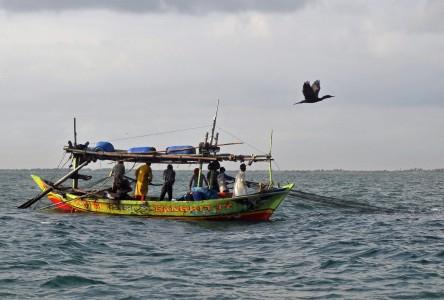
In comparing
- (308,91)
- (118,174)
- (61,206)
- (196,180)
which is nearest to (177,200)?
(196,180)

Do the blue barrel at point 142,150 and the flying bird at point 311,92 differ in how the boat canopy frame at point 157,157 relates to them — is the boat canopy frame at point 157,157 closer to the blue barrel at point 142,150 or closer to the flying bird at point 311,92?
the blue barrel at point 142,150

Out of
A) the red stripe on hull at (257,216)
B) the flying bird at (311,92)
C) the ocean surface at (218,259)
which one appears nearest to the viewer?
the ocean surface at (218,259)

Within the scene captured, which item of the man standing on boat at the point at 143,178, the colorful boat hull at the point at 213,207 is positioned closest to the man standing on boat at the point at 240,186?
the colorful boat hull at the point at 213,207

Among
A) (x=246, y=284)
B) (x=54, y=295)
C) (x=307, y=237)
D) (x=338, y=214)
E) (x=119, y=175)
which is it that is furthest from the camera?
(x=338, y=214)

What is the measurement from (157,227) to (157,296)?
386 inches

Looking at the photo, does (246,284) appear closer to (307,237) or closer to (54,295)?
(54,295)

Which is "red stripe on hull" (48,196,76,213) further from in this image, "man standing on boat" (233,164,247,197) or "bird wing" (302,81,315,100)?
"bird wing" (302,81,315,100)

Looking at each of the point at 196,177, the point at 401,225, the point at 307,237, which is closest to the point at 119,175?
the point at 196,177

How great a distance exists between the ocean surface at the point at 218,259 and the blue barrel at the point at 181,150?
2.70 m

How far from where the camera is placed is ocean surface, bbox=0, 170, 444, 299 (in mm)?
12398

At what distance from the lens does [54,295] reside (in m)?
11.9

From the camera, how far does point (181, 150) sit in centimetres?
2488

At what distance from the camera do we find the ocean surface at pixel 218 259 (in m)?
12.4

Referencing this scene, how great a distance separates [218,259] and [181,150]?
32.0 feet
